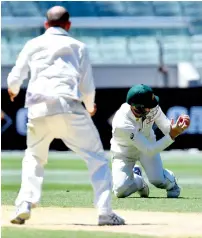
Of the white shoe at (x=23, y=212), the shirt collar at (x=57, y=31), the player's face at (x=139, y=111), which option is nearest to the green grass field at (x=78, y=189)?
the white shoe at (x=23, y=212)

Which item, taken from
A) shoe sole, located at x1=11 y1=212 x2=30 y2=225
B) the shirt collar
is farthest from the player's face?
shoe sole, located at x1=11 y1=212 x2=30 y2=225

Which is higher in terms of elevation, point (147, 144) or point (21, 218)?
point (21, 218)

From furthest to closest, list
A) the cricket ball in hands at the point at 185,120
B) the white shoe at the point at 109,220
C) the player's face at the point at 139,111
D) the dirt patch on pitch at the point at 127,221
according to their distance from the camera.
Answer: the player's face at the point at 139,111 < the cricket ball in hands at the point at 185,120 < the white shoe at the point at 109,220 < the dirt patch on pitch at the point at 127,221

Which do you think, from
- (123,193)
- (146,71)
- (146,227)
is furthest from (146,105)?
(146,71)

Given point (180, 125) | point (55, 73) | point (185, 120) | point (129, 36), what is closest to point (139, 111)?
point (180, 125)

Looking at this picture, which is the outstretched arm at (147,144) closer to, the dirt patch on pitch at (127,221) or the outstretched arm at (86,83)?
the dirt patch on pitch at (127,221)

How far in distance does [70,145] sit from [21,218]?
2.52 ft

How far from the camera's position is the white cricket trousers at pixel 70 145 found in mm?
9172

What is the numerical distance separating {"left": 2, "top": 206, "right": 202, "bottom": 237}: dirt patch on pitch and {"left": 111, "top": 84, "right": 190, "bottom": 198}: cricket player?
4.39 feet

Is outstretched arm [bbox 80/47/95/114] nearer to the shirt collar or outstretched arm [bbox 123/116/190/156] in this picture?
the shirt collar

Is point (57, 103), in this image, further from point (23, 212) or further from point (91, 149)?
point (23, 212)

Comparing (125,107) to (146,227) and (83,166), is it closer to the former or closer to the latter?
(146,227)

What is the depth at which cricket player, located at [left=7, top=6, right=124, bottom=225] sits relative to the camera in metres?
9.14

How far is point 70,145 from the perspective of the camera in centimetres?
927
